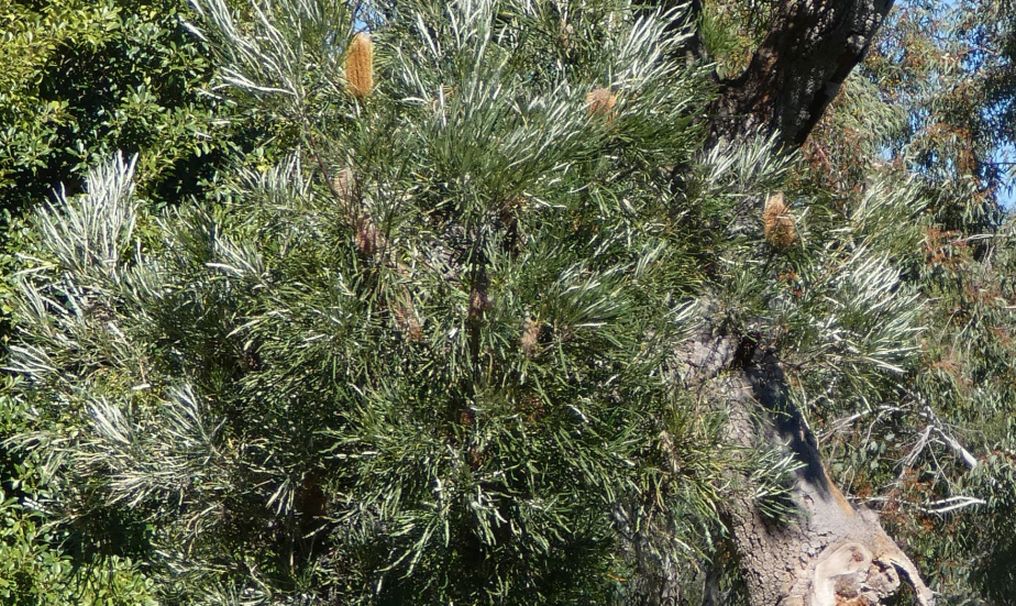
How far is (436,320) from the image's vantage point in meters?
2.35

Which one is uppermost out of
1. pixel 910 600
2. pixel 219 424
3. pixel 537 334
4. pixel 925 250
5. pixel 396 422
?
pixel 537 334

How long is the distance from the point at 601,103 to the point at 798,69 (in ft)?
4.50

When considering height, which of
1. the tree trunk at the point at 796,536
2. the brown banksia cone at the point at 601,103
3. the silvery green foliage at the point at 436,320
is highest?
the brown banksia cone at the point at 601,103

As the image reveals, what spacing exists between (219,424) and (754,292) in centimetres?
133

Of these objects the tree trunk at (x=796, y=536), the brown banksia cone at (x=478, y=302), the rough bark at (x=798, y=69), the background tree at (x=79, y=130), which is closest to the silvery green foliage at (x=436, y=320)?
the brown banksia cone at (x=478, y=302)

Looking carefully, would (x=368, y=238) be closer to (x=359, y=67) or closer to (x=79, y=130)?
(x=359, y=67)

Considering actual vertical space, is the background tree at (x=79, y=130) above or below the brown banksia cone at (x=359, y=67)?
below

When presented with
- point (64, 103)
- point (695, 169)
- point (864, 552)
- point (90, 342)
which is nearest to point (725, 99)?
point (695, 169)

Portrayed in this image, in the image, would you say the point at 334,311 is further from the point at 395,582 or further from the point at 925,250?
the point at 925,250

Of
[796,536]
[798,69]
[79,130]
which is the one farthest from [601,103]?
[79,130]

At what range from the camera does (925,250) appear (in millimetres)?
8219

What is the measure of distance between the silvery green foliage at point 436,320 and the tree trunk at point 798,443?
182 millimetres

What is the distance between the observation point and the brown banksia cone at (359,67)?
2.25 meters

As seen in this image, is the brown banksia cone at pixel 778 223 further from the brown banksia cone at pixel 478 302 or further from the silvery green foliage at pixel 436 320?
the brown banksia cone at pixel 478 302
